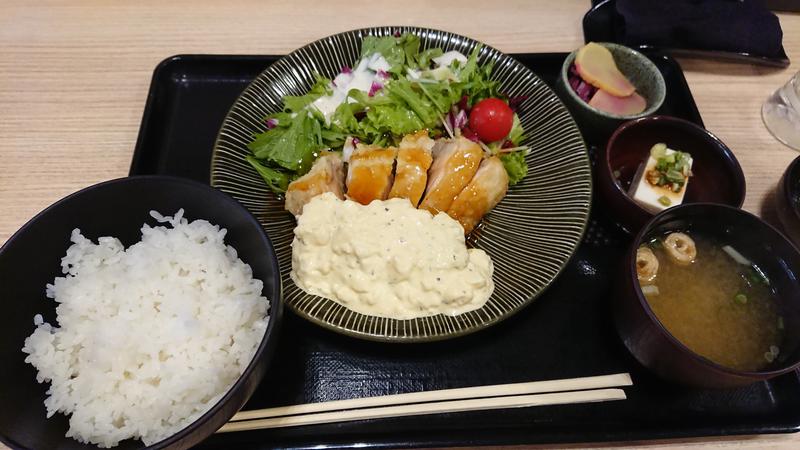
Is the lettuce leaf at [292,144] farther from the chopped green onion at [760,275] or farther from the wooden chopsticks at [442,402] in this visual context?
the chopped green onion at [760,275]

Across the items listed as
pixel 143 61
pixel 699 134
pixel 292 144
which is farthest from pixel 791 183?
pixel 143 61

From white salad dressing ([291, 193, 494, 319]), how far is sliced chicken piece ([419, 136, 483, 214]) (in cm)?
17

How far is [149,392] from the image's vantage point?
4.49ft

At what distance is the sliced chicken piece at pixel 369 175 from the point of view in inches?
82.3

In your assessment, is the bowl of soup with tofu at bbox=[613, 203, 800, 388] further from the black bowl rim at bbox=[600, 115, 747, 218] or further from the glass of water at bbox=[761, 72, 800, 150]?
the glass of water at bbox=[761, 72, 800, 150]

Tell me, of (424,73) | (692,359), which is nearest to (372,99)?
(424,73)

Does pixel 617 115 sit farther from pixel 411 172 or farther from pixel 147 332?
pixel 147 332

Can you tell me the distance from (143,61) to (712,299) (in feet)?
8.73

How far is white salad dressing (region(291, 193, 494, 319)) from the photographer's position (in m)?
1.83

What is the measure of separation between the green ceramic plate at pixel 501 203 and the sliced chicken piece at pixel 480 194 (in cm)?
9

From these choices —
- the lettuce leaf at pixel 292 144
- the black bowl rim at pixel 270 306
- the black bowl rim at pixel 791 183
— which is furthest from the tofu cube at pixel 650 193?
the black bowl rim at pixel 270 306

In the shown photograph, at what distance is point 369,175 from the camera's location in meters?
2.09

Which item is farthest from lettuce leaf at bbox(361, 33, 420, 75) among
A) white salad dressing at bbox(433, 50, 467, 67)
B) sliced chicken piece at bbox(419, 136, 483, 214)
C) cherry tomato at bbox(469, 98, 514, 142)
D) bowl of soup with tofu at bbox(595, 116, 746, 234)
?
bowl of soup with tofu at bbox(595, 116, 746, 234)

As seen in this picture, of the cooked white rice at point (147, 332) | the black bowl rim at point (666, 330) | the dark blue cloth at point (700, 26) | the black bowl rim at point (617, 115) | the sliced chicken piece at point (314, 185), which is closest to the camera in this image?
the cooked white rice at point (147, 332)
